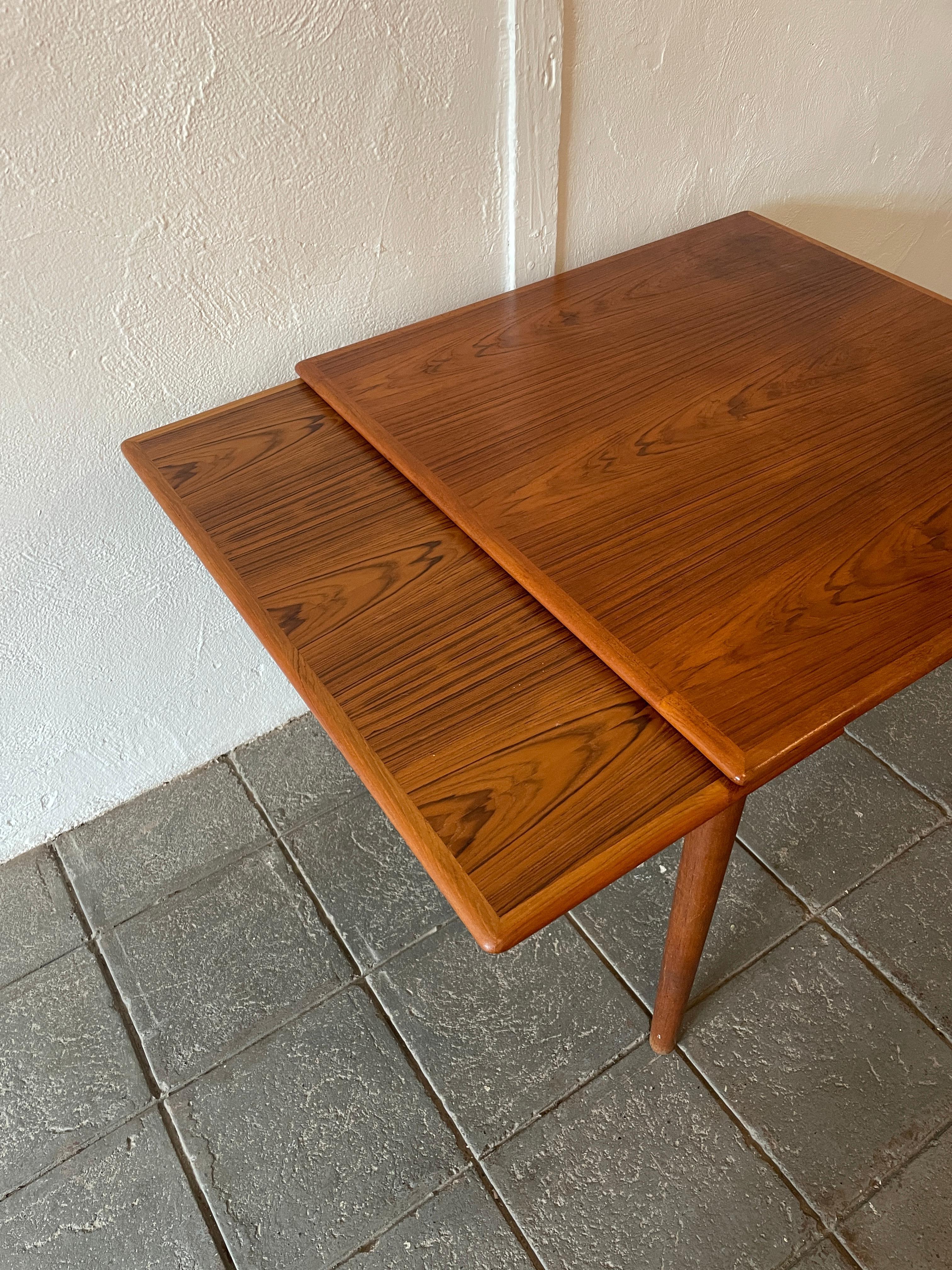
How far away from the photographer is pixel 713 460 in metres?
1.09

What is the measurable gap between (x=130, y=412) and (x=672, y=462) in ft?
2.29

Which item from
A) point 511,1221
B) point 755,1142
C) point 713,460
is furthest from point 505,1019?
point 713,460

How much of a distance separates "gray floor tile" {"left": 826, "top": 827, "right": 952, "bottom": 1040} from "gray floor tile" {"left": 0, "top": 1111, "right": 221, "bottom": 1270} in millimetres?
947

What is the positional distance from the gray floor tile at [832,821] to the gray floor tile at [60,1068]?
3.18 feet

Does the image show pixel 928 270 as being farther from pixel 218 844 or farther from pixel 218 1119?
pixel 218 1119

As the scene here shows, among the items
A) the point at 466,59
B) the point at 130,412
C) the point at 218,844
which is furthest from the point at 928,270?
the point at 218,844

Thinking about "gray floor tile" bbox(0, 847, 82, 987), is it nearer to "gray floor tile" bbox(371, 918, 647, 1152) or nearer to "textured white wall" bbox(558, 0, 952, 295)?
"gray floor tile" bbox(371, 918, 647, 1152)

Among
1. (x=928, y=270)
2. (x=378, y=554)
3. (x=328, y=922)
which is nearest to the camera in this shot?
(x=378, y=554)

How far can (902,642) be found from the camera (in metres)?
0.87

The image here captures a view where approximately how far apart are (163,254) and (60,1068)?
1.08 metres

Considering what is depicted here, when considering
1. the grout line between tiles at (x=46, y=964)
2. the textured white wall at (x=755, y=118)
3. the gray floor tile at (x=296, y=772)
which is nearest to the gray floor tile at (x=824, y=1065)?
the gray floor tile at (x=296, y=772)

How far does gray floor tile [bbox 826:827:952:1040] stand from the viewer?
1.29m

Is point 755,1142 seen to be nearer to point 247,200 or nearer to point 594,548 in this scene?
point 594,548

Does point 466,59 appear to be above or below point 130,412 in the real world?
above
